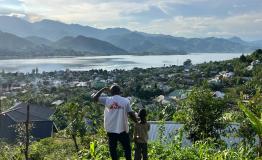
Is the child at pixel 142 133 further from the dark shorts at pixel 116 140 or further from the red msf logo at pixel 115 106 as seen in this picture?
the red msf logo at pixel 115 106

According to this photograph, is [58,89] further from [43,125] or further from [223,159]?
[223,159]

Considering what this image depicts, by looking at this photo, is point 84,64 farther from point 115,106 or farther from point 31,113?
point 115,106

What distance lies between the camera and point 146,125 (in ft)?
18.7

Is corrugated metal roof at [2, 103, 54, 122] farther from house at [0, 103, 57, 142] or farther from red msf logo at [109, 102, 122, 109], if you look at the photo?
red msf logo at [109, 102, 122, 109]

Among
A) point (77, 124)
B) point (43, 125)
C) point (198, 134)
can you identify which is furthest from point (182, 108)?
point (43, 125)

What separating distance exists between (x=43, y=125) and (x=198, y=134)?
2089cm

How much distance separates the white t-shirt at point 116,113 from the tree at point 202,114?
3.49 m

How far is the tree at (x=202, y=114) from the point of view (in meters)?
8.48

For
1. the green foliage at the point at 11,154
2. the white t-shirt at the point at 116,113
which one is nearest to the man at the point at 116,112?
the white t-shirt at the point at 116,113

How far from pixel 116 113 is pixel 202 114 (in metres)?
3.72

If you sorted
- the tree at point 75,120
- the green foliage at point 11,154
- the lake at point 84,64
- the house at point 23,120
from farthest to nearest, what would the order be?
1. the lake at point 84,64
2. the house at point 23,120
3. the tree at point 75,120
4. the green foliage at point 11,154

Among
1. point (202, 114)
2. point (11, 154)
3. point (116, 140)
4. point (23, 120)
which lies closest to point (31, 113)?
point (23, 120)

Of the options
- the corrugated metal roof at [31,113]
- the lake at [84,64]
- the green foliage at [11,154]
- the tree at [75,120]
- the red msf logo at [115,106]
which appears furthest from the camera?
the lake at [84,64]

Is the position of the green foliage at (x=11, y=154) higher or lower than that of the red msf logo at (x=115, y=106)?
lower
